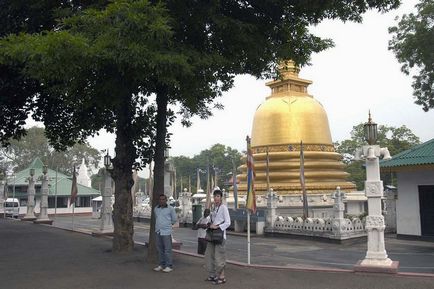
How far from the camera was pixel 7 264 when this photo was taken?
11.4 metres

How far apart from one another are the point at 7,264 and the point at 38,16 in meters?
6.52

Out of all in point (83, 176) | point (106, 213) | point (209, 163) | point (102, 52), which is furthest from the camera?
point (209, 163)

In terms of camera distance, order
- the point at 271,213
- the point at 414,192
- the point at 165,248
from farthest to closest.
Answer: the point at 271,213 → the point at 414,192 → the point at 165,248

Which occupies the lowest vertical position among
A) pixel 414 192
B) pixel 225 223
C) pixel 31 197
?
pixel 225 223

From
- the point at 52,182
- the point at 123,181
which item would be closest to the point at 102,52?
the point at 123,181

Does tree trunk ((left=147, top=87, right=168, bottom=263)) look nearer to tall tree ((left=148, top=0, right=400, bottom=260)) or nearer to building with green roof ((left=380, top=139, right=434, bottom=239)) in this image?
tall tree ((left=148, top=0, right=400, bottom=260))

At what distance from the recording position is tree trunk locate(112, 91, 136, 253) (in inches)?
506

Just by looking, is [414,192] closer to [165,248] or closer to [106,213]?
[106,213]

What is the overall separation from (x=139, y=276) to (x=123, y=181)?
3904 millimetres

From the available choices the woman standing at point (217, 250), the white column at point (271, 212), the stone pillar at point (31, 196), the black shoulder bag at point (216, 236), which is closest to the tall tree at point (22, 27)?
the woman standing at point (217, 250)

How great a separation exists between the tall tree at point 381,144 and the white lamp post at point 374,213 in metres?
35.1

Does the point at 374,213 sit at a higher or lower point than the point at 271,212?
higher

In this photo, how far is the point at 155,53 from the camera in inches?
321

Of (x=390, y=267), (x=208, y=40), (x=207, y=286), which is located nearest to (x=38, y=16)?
(x=208, y=40)
